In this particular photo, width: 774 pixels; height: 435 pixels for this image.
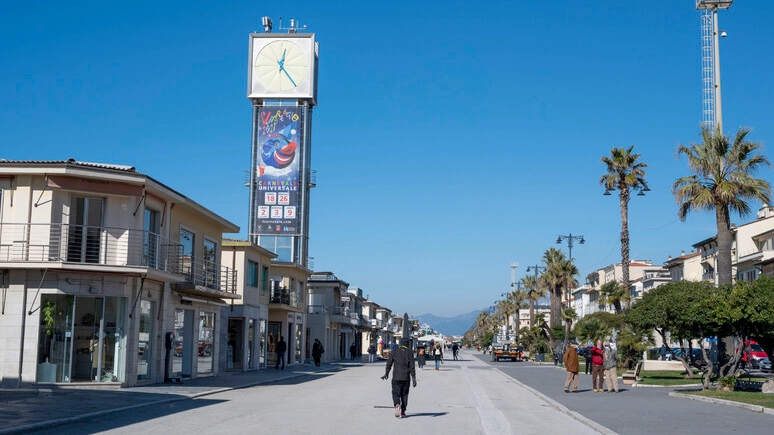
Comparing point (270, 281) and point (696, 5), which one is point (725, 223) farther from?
point (270, 281)

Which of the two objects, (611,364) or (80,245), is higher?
(80,245)

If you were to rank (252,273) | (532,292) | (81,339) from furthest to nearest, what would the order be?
(532,292)
(252,273)
(81,339)

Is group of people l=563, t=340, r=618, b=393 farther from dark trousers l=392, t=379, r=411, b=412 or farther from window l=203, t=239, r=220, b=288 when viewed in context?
window l=203, t=239, r=220, b=288

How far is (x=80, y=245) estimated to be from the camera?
81.0 ft

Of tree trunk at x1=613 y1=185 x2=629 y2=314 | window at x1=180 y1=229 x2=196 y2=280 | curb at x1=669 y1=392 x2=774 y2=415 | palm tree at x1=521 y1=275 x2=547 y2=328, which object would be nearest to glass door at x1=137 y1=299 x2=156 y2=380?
window at x1=180 y1=229 x2=196 y2=280

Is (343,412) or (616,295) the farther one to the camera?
(616,295)

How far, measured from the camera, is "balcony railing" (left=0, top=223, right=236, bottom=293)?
24.0 meters

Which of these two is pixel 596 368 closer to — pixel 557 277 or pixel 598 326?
pixel 598 326

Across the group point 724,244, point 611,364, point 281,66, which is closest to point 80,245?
point 611,364

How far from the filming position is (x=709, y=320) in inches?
948

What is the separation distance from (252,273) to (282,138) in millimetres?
18871

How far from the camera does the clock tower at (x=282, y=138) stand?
5747 centimetres

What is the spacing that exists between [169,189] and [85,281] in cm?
419

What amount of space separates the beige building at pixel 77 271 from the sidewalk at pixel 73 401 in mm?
1088
